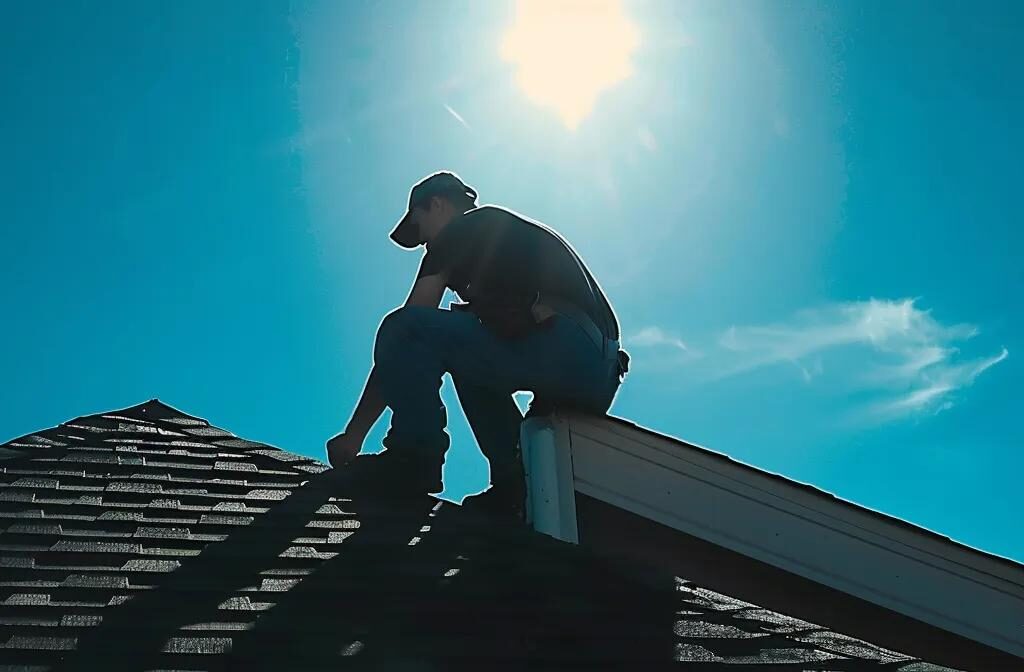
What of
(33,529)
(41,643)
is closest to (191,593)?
(41,643)

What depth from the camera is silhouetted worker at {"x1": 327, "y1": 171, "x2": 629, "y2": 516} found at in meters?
3.40

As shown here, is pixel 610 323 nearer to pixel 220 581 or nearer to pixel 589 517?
pixel 589 517

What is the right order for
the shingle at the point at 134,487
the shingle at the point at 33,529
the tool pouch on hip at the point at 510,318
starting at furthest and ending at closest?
1. the tool pouch on hip at the point at 510,318
2. the shingle at the point at 134,487
3. the shingle at the point at 33,529

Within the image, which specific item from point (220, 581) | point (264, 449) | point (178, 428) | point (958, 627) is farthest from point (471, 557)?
point (958, 627)

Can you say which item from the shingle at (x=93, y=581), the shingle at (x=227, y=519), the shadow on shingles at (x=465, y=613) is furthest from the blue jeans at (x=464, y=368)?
the shingle at (x=93, y=581)

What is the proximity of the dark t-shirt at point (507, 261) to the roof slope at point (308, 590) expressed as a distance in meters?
0.84

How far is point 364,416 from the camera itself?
3787 mm

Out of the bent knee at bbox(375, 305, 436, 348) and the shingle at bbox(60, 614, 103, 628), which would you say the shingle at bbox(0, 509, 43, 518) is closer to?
the shingle at bbox(60, 614, 103, 628)

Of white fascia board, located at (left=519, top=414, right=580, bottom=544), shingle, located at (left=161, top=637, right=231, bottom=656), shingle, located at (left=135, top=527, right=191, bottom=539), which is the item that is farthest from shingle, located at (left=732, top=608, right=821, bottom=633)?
shingle, located at (left=135, top=527, right=191, bottom=539)

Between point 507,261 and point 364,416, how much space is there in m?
0.85

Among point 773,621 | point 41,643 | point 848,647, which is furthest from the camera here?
point 773,621

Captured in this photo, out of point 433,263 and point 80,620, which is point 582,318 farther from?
point 80,620

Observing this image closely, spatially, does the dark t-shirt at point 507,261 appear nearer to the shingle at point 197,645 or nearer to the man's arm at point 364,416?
the man's arm at point 364,416

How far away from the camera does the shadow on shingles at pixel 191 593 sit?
2.23 metres
